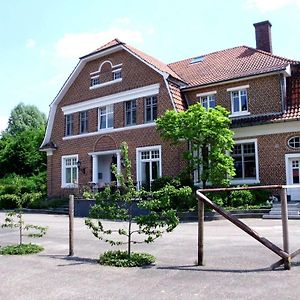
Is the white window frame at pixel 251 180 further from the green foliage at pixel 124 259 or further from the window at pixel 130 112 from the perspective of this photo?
the green foliage at pixel 124 259

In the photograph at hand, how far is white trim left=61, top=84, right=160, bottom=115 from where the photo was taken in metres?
24.7

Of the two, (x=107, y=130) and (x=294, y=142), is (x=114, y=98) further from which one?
(x=294, y=142)

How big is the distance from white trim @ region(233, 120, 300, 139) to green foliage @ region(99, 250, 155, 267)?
14773 millimetres

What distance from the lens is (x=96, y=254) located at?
358 inches

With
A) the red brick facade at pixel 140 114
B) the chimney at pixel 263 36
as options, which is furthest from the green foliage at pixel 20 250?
the chimney at pixel 263 36

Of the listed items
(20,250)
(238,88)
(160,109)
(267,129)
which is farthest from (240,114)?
(20,250)

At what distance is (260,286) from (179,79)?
20179mm

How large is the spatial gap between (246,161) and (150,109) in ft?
21.8

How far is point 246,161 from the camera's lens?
874 inches

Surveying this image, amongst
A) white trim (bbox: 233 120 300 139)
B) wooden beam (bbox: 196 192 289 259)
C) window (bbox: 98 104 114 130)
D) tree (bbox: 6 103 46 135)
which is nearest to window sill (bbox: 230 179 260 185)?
white trim (bbox: 233 120 300 139)

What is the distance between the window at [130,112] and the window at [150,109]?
1.03 m

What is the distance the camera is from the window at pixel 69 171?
94.1ft

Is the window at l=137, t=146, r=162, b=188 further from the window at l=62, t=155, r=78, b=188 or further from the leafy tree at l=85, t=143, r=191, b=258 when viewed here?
the leafy tree at l=85, t=143, r=191, b=258

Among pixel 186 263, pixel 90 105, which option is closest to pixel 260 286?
pixel 186 263
